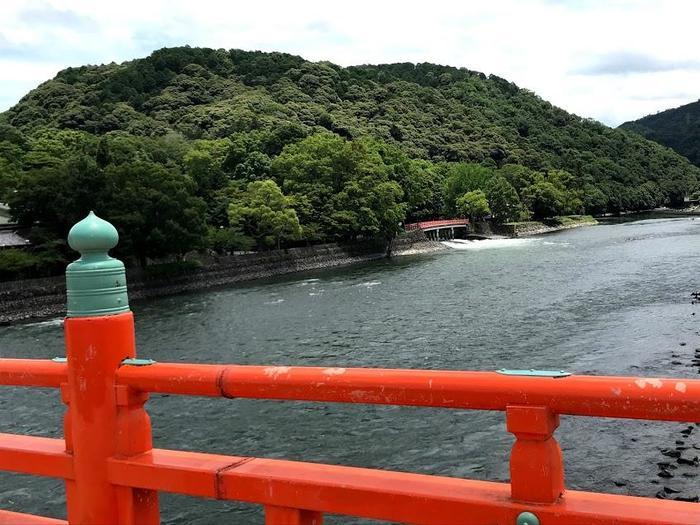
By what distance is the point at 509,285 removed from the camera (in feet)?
115

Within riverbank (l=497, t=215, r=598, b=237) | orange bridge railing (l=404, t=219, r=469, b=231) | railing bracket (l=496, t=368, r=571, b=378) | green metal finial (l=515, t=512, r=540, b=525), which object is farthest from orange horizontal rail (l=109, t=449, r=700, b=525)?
riverbank (l=497, t=215, r=598, b=237)

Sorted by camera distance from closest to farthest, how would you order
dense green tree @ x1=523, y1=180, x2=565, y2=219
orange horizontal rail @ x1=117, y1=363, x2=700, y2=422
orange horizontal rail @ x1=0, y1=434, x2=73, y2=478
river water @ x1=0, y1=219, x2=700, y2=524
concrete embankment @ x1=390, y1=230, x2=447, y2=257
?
orange horizontal rail @ x1=117, y1=363, x2=700, y2=422, orange horizontal rail @ x1=0, y1=434, x2=73, y2=478, river water @ x1=0, y1=219, x2=700, y2=524, concrete embankment @ x1=390, y1=230, x2=447, y2=257, dense green tree @ x1=523, y1=180, x2=565, y2=219

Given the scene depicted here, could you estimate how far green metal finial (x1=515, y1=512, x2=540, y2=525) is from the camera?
2068 millimetres

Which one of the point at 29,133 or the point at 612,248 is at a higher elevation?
the point at 29,133

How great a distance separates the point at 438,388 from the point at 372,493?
45 centimetres

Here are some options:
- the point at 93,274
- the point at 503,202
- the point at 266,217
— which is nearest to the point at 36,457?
the point at 93,274

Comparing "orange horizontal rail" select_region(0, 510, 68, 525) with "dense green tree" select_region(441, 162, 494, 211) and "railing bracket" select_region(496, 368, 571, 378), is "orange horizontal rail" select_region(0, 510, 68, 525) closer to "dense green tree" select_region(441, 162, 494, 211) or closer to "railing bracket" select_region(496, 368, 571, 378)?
"railing bracket" select_region(496, 368, 571, 378)

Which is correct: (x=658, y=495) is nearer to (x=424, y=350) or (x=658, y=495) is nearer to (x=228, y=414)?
(x=228, y=414)

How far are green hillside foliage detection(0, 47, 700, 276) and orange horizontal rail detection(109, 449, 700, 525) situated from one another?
38106mm

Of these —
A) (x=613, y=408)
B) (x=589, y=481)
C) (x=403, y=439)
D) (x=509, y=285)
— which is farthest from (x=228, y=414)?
(x=509, y=285)

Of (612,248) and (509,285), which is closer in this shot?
(509,285)

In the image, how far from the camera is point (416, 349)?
68.2 feet

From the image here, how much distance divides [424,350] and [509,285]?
15789 mm

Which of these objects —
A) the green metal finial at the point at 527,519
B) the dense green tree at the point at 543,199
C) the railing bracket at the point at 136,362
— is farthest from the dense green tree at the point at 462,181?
the green metal finial at the point at 527,519
